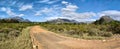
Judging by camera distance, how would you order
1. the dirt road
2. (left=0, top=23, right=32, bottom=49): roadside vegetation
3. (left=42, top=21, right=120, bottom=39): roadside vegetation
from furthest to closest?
(left=42, top=21, right=120, bottom=39): roadside vegetation → the dirt road → (left=0, top=23, right=32, bottom=49): roadside vegetation

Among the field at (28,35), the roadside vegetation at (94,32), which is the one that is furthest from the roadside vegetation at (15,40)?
the roadside vegetation at (94,32)

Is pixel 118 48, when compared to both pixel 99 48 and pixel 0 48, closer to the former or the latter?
pixel 99 48

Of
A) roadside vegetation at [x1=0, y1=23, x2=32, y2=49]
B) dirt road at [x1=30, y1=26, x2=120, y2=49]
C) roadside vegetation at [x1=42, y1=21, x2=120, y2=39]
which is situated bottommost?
roadside vegetation at [x1=42, y1=21, x2=120, y2=39]

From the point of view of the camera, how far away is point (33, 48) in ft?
64.4

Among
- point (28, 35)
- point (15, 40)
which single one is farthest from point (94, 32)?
point (15, 40)

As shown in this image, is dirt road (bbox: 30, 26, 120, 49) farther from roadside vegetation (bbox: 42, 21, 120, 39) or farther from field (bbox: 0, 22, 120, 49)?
roadside vegetation (bbox: 42, 21, 120, 39)

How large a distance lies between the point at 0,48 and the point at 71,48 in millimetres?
5487

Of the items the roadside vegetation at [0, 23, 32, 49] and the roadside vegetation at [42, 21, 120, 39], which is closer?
the roadside vegetation at [0, 23, 32, 49]

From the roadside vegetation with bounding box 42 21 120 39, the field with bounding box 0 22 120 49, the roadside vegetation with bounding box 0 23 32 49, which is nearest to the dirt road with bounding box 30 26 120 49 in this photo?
the roadside vegetation with bounding box 0 23 32 49

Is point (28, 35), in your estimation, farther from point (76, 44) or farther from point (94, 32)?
point (76, 44)

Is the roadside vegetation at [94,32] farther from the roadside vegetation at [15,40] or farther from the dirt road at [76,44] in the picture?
the roadside vegetation at [15,40]

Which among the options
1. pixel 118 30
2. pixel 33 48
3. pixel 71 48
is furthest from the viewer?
pixel 118 30

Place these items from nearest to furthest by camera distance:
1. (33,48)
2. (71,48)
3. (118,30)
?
(33,48) < (71,48) < (118,30)

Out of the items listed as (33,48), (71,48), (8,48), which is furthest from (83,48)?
(8,48)
